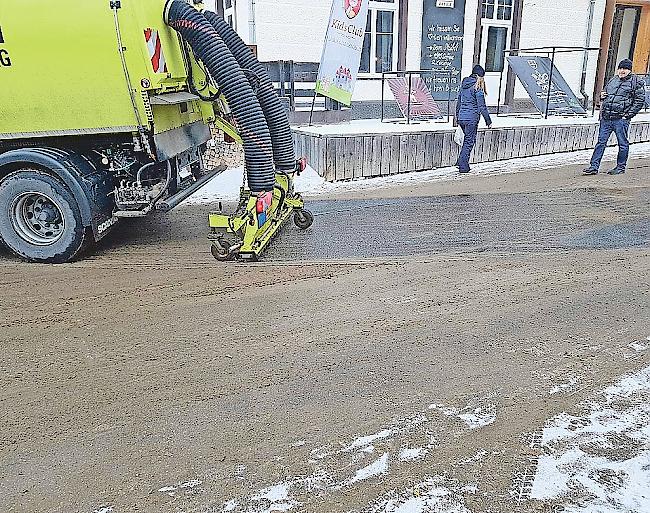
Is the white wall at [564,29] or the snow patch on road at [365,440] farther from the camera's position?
the white wall at [564,29]

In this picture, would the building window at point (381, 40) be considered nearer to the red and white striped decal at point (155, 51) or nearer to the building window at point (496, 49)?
the building window at point (496, 49)

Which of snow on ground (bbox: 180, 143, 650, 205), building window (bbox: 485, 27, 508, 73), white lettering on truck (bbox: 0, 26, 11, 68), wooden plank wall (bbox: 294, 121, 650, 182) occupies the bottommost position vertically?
snow on ground (bbox: 180, 143, 650, 205)

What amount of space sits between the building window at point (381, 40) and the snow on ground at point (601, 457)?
10830 millimetres

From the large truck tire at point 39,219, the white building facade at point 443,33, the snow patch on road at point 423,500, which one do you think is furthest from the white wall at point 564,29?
the snow patch on road at point 423,500

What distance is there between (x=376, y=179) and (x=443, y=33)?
226 inches

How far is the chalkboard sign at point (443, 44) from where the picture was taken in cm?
1336

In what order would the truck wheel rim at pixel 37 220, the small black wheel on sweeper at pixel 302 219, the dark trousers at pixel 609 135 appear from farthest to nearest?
the dark trousers at pixel 609 135 < the small black wheel on sweeper at pixel 302 219 < the truck wheel rim at pixel 37 220

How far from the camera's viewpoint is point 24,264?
18.4ft

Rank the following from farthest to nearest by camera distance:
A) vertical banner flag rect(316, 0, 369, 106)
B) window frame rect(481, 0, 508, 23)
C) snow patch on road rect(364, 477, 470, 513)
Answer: window frame rect(481, 0, 508, 23) < vertical banner flag rect(316, 0, 369, 106) < snow patch on road rect(364, 477, 470, 513)

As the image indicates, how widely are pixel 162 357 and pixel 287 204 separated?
2943mm

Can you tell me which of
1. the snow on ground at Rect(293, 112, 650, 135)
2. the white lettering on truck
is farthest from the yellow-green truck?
the snow on ground at Rect(293, 112, 650, 135)

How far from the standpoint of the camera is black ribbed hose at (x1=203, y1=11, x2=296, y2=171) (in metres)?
6.27

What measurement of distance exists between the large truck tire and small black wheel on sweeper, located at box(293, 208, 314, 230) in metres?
2.17

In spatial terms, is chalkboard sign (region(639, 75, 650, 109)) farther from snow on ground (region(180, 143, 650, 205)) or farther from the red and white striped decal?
the red and white striped decal
